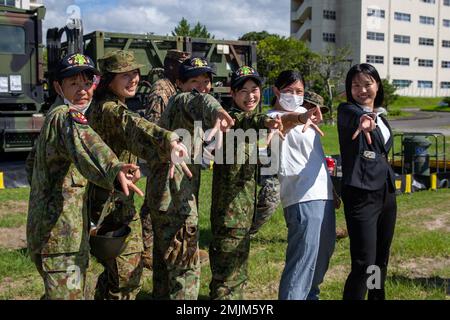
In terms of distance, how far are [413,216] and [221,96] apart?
707 cm

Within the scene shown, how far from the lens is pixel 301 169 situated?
11.2ft

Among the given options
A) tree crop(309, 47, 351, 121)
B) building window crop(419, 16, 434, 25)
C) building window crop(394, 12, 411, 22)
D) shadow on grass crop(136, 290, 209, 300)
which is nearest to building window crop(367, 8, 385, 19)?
building window crop(394, 12, 411, 22)

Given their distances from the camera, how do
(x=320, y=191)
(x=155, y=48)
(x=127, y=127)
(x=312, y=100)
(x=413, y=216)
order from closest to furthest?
(x=127, y=127)
(x=320, y=191)
(x=312, y=100)
(x=413, y=216)
(x=155, y=48)

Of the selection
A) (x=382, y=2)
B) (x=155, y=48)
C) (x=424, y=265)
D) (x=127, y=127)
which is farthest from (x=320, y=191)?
(x=382, y=2)

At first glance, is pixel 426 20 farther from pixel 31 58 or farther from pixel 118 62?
pixel 118 62

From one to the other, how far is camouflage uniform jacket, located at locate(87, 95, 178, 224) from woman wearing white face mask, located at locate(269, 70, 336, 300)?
2.82 ft

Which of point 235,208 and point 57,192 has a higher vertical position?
point 57,192

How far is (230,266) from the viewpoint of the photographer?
3.57 metres

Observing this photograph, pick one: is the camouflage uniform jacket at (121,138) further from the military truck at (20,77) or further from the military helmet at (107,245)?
the military truck at (20,77)

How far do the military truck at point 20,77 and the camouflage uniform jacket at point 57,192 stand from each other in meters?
9.13

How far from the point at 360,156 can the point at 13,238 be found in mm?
4191

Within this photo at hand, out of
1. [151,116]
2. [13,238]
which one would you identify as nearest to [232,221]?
[151,116]

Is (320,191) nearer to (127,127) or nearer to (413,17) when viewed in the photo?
(127,127)

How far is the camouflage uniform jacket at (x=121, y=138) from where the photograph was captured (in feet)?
9.87
